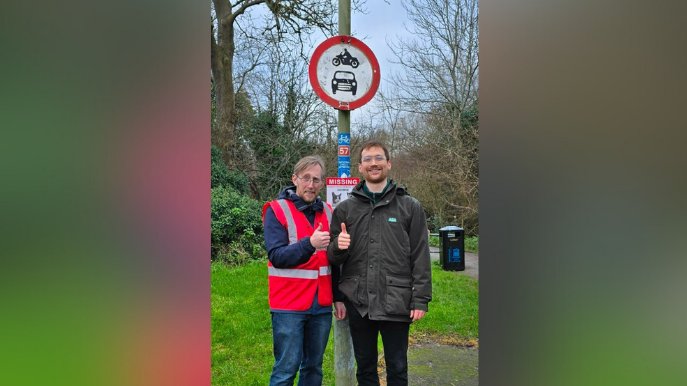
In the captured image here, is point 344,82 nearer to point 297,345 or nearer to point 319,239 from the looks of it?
point 319,239

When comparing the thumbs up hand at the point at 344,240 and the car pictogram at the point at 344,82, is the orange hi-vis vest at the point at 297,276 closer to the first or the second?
the thumbs up hand at the point at 344,240

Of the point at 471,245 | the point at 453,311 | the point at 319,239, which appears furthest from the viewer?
the point at 471,245

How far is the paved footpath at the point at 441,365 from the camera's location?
416 centimetres

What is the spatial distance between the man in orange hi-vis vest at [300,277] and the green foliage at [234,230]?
262 inches

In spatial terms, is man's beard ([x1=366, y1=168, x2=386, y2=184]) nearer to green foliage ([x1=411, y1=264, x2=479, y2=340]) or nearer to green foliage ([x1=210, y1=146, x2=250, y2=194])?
green foliage ([x1=411, y1=264, x2=479, y2=340])

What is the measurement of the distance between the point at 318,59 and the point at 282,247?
1584mm

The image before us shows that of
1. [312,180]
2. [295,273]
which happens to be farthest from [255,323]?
[312,180]

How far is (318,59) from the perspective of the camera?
3.27 m

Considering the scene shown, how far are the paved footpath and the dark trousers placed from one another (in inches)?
55.8

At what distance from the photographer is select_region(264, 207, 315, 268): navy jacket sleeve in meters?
2.52

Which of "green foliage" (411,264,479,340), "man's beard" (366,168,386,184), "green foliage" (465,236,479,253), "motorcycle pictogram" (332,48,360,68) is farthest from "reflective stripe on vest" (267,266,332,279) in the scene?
"green foliage" (465,236,479,253)
